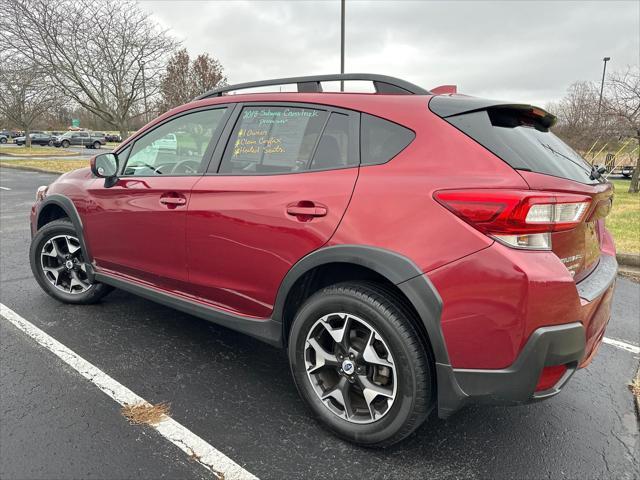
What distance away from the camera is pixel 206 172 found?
280 centimetres

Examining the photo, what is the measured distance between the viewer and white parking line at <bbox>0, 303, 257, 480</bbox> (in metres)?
2.05

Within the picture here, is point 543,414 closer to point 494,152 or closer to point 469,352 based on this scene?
point 469,352

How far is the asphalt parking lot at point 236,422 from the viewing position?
2086mm

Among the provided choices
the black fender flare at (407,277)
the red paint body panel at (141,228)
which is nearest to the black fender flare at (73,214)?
the red paint body panel at (141,228)

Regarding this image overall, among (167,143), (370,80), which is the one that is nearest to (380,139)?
(370,80)

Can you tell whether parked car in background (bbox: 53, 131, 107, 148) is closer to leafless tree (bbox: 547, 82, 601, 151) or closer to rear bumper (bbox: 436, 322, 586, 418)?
leafless tree (bbox: 547, 82, 601, 151)

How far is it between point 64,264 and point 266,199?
2.42 m

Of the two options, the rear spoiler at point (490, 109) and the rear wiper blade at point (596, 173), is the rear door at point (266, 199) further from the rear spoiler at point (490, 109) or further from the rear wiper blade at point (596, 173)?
the rear wiper blade at point (596, 173)

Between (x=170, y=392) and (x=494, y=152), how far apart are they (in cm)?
216

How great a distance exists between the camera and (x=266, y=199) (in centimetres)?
243

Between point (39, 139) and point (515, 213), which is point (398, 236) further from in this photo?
point (39, 139)

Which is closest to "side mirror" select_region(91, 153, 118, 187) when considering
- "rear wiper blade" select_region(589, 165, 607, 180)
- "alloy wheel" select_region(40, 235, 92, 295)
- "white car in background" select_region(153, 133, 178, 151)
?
"white car in background" select_region(153, 133, 178, 151)

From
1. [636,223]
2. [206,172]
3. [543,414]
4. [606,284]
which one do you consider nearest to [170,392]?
[206,172]

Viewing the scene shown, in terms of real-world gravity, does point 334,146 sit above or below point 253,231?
above
